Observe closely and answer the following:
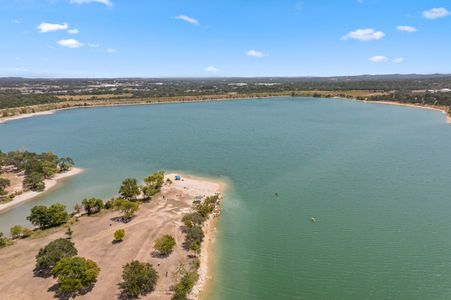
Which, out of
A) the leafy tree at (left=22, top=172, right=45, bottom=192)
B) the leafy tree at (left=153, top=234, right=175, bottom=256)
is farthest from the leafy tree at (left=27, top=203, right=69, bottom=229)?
the leafy tree at (left=22, top=172, right=45, bottom=192)

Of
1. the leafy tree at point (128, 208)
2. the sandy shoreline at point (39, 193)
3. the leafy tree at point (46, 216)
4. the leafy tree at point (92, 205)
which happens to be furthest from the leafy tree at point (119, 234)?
the sandy shoreline at point (39, 193)

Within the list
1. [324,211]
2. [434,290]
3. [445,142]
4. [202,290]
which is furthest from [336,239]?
[445,142]

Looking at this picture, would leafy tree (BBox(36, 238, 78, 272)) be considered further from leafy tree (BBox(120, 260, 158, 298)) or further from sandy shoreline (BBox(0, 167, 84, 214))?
sandy shoreline (BBox(0, 167, 84, 214))

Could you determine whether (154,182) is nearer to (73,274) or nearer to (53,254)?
(53,254)

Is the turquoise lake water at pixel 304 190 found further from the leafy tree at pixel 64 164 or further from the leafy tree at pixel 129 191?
the leafy tree at pixel 129 191

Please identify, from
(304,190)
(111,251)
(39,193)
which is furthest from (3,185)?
(304,190)

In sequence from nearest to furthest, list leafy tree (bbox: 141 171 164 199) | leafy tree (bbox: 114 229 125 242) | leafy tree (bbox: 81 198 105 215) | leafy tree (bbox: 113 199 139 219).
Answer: leafy tree (bbox: 114 229 125 242) → leafy tree (bbox: 113 199 139 219) → leafy tree (bbox: 81 198 105 215) → leafy tree (bbox: 141 171 164 199)

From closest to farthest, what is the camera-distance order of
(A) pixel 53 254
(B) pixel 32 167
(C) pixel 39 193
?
(A) pixel 53 254, (C) pixel 39 193, (B) pixel 32 167
